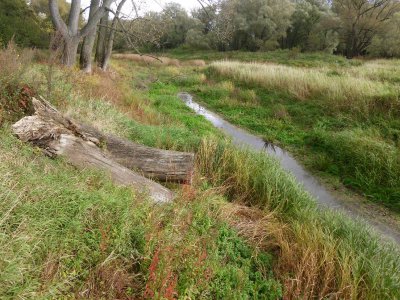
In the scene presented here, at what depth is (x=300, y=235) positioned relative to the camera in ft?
12.4

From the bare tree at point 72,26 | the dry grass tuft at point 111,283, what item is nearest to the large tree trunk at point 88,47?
the bare tree at point 72,26

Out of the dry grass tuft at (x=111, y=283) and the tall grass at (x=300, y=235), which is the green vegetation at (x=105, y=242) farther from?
the tall grass at (x=300, y=235)

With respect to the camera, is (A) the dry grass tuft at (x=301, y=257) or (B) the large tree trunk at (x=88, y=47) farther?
(B) the large tree trunk at (x=88, y=47)

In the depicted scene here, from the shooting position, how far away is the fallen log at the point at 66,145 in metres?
3.88

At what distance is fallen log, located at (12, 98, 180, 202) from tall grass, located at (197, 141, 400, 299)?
1.16 metres

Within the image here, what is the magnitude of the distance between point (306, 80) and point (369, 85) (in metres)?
2.84

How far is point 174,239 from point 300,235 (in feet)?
5.47

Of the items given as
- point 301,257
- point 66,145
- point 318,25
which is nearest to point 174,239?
point 301,257

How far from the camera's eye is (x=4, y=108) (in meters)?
4.29

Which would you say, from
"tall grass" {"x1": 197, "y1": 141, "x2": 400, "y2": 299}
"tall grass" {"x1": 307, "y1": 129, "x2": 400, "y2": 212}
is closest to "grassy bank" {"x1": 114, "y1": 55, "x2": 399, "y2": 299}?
"tall grass" {"x1": 197, "y1": 141, "x2": 400, "y2": 299}

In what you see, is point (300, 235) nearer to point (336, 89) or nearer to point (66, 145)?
point (66, 145)

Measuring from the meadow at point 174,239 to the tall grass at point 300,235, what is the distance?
2 centimetres

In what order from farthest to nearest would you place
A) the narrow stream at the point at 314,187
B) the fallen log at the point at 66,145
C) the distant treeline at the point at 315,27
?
the distant treeline at the point at 315,27
the narrow stream at the point at 314,187
the fallen log at the point at 66,145

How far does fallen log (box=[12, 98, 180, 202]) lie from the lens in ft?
12.7
